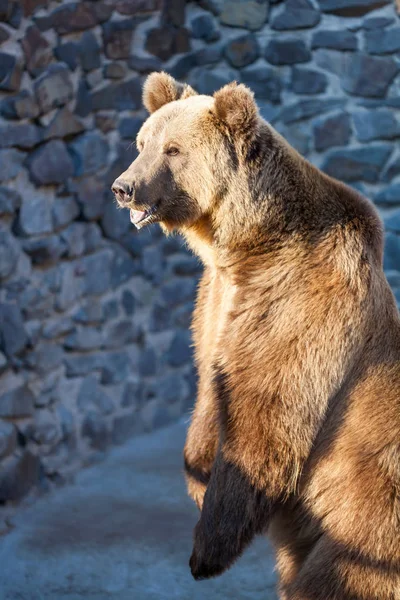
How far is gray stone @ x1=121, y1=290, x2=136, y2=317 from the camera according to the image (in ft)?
15.9

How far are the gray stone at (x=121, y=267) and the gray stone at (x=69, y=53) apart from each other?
105cm

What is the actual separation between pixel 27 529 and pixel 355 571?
2127 mm

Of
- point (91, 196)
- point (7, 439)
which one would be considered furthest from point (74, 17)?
point (7, 439)

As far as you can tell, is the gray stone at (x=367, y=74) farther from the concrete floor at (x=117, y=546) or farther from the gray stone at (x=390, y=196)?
the concrete floor at (x=117, y=546)

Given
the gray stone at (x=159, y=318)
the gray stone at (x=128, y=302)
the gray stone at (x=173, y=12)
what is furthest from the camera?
the gray stone at (x=159, y=318)

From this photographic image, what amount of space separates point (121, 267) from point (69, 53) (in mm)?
1214

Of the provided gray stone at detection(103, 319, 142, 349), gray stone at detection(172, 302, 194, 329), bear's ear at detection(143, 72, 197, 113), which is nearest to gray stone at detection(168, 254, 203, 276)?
gray stone at detection(172, 302, 194, 329)

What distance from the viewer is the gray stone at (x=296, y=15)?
5.24 metres

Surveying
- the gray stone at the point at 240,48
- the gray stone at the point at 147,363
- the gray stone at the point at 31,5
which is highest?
the gray stone at the point at 31,5

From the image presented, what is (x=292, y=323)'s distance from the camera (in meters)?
2.26

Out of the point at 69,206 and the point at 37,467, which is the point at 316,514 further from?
the point at 69,206

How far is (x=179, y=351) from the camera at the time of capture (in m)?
5.23

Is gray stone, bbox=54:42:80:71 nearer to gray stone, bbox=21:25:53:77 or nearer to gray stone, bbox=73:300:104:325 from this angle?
gray stone, bbox=21:25:53:77

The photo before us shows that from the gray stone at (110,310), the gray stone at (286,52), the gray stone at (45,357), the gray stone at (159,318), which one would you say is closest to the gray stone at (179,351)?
the gray stone at (159,318)
